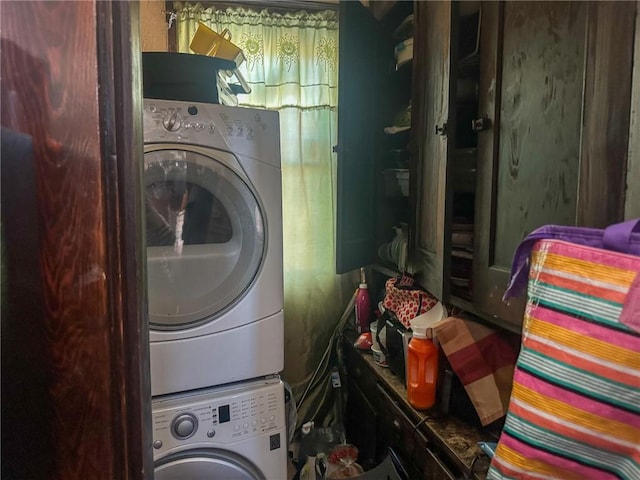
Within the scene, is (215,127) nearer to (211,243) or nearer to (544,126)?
(211,243)

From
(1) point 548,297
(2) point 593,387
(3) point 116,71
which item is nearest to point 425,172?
(1) point 548,297

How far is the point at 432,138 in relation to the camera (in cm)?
131

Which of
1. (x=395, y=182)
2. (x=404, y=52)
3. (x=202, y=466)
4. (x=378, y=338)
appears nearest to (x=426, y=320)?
(x=378, y=338)

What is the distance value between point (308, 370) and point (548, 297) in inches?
67.3

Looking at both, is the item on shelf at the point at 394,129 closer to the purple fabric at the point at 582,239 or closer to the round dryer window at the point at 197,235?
the round dryer window at the point at 197,235

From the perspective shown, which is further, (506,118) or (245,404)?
(245,404)

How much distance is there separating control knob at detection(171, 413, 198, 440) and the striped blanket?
949mm

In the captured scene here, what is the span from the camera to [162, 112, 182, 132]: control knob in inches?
52.6

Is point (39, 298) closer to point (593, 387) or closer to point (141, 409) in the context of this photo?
point (141, 409)

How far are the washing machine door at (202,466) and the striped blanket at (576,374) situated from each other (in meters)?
0.95

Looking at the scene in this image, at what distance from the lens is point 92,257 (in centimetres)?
51

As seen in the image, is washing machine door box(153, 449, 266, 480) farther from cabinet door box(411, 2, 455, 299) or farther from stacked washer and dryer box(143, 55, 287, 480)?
cabinet door box(411, 2, 455, 299)

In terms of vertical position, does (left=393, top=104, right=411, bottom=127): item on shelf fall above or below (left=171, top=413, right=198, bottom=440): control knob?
above

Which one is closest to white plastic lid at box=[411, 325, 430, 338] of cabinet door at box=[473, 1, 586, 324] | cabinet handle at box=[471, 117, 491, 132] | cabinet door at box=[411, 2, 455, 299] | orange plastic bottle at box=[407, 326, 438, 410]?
orange plastic bottle at box=[407, 326, 438, 410]
